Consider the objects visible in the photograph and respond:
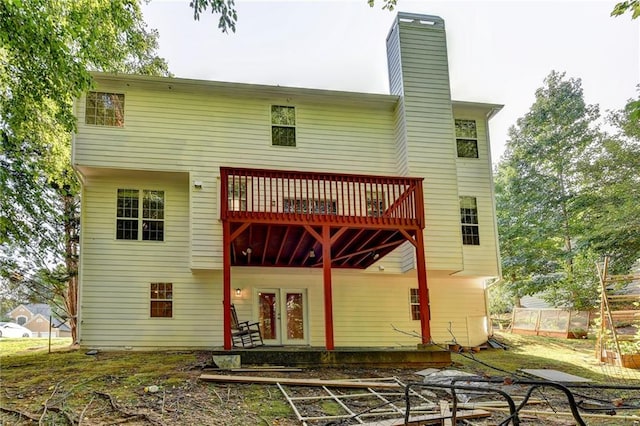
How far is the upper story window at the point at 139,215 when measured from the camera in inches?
445

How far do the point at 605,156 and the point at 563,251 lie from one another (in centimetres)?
441

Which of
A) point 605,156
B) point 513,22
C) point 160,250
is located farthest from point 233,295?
point 605,156

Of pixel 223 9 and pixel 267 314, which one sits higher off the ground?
pixel 223 9

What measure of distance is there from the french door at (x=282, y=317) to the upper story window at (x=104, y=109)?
5.76 m

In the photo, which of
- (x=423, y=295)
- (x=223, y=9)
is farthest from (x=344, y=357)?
(x=223, y=9)

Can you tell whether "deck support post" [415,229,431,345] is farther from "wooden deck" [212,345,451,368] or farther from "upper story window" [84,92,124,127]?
"upper story window" [84,92,124,127]

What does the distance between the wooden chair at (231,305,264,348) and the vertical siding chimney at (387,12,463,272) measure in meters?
4.70

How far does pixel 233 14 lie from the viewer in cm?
607

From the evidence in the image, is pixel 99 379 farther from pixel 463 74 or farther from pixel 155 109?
pixel 463 74

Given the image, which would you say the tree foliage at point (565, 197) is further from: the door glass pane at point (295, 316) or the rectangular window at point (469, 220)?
the door glass pane at point (295, 316)

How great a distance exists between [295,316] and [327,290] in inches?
133

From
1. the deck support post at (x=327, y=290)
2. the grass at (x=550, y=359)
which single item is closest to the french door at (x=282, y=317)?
the deck support post at (x=327, y=290)

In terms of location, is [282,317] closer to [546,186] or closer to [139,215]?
[139,215]

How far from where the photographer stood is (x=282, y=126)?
12.2 metres
